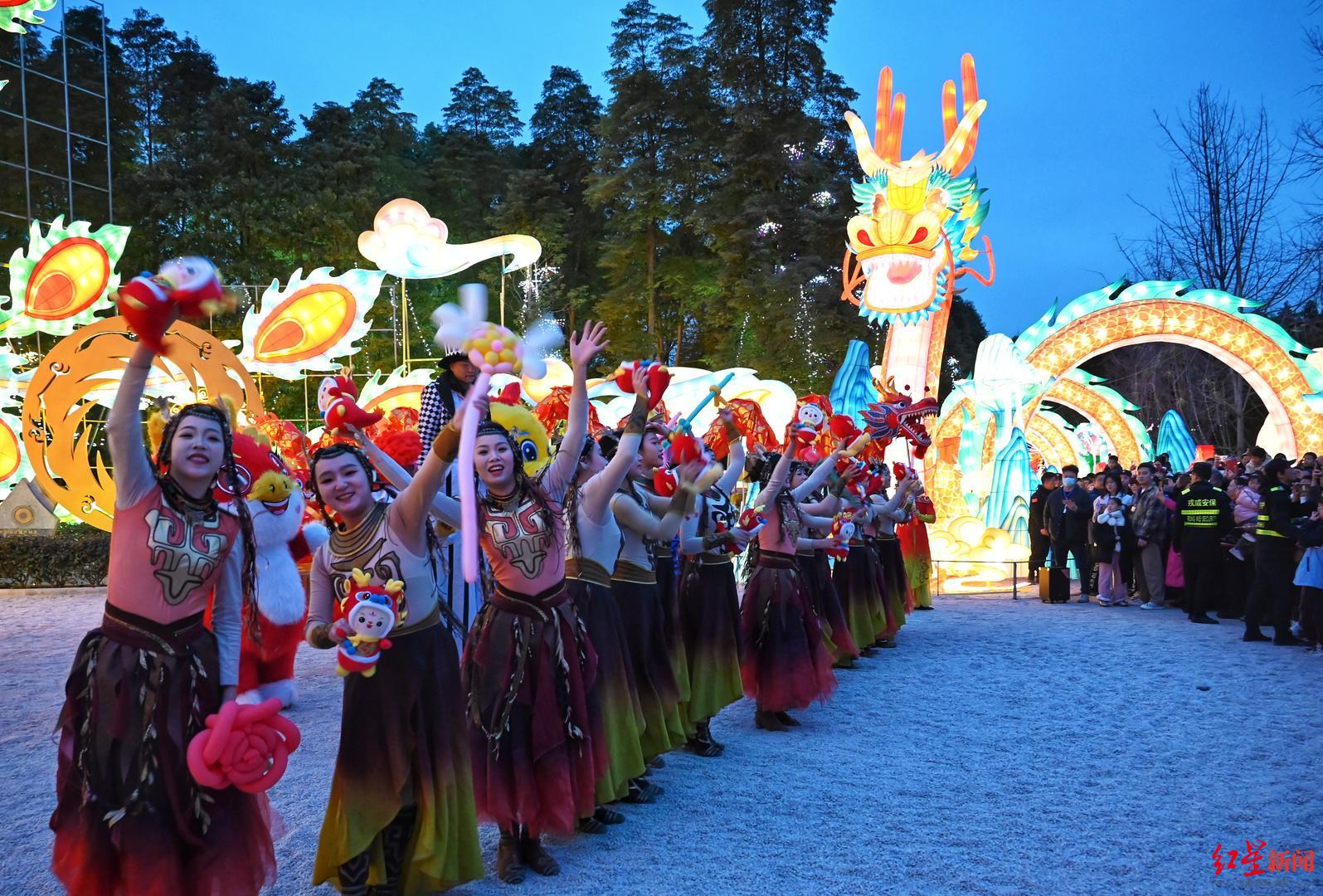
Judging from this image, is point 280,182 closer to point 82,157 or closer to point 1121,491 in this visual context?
point 82,157

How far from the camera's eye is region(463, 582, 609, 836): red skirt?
3.84 m

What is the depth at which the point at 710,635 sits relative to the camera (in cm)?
583

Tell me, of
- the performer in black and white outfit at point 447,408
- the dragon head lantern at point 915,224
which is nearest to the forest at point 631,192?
the dragon head lantern at point 915,224

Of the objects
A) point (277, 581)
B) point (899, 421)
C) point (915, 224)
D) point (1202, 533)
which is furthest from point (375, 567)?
point (915, 224)

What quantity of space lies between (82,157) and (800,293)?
18.9 metres

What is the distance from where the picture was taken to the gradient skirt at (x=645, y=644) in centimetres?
494

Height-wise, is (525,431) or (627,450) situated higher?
(525,431)

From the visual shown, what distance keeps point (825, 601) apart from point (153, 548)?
212 inches

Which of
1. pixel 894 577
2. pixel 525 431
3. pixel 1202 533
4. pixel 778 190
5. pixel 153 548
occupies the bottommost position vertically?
pixel 894 577

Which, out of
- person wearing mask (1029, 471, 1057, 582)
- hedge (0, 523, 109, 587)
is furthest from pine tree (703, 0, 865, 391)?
hedge (0, 523, 109, 587)

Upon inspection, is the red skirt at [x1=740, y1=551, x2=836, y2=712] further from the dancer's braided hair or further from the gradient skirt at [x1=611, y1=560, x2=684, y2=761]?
the dancer's braided hair

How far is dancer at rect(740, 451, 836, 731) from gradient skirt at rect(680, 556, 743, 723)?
1.22ft

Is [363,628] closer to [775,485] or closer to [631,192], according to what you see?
[775,485]

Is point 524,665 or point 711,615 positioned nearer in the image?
point 524,665
